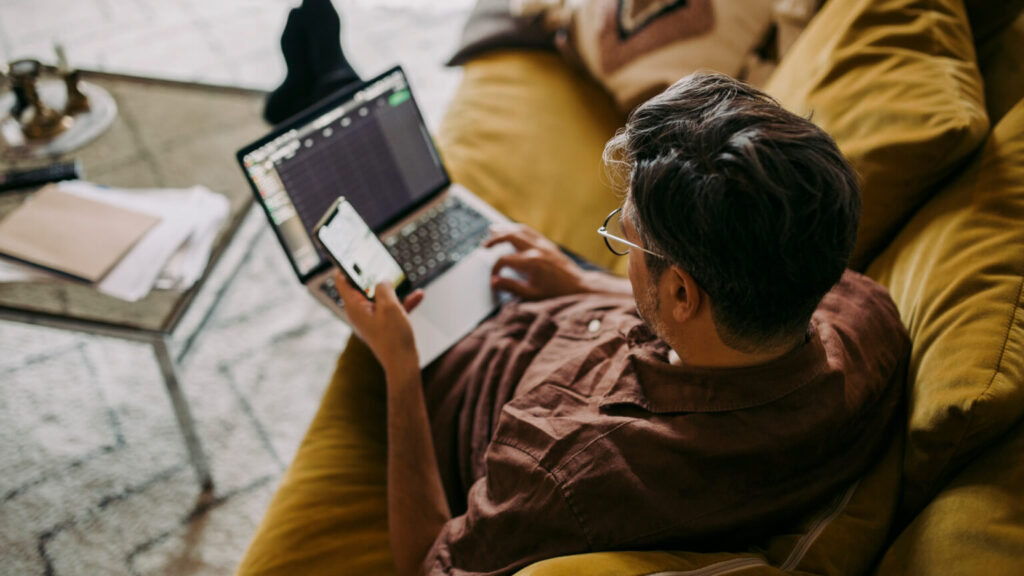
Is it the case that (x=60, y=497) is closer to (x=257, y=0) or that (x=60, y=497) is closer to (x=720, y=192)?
(x=720, y=192)

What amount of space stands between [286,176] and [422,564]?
67 centimetres

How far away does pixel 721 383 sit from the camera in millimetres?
848

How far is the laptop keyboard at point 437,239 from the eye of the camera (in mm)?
1400

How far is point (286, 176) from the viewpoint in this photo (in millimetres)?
1271

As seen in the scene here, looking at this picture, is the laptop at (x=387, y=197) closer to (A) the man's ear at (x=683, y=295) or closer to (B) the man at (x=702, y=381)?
(B) the man at (x=702, y=381)

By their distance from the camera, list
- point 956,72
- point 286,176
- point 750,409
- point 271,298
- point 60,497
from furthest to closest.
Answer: point 271,298 → point 60,497 → point 286,176 → point 956,72 → point 750,409

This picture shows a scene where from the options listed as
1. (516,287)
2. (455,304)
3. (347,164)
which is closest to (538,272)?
(516,287)

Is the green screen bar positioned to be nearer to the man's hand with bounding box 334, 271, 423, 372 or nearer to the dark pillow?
the man's hand with bounding box 334, 271, 423, 372

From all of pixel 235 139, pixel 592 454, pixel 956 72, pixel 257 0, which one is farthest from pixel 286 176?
pixel 257 0

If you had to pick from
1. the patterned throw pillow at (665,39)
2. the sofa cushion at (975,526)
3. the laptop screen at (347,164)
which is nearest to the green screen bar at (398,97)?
the laptop screen at (347,164)

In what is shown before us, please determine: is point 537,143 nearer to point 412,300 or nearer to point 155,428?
point 412,300

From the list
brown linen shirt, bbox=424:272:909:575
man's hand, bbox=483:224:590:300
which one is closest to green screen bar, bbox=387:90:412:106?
man's hand, bbox=483:224:590:300

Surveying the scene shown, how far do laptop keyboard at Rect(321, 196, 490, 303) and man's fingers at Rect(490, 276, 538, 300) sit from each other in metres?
0.12

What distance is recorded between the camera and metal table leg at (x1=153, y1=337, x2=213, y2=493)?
1.42m
